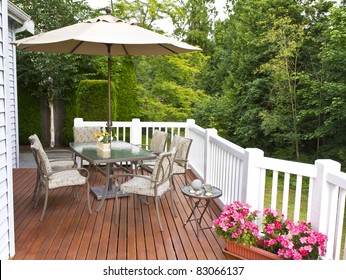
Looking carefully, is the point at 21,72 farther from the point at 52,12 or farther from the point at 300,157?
the point at 300,157

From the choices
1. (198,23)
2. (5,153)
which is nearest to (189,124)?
(5,153)

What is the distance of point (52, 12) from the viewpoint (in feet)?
31.4

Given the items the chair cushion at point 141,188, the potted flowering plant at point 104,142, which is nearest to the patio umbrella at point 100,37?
the potted flowering plant at point 104,142

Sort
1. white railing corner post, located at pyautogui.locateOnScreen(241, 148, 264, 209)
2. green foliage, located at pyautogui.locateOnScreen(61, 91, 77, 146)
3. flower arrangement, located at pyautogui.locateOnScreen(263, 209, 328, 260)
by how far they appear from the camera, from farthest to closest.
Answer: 1. green foliage, located at pyautogui.locateOnScreen(61, 91, 77, 146)
2. white railing corner post, located at pyautogui.locateOnScreen(241, 148, 264, 209)
3. flower arrangement, located at pyautogui.locateOnScreen(263, 209, 328, 260)

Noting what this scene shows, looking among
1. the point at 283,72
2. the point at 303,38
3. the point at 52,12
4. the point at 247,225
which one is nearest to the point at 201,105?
the point at 283,72

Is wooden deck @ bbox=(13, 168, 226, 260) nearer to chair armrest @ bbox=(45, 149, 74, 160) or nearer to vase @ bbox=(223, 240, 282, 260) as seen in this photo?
vase @ bbox=(223, 240, 282, 260)

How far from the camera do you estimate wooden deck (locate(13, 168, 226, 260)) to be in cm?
302

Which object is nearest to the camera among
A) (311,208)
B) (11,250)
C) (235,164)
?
(311,208)

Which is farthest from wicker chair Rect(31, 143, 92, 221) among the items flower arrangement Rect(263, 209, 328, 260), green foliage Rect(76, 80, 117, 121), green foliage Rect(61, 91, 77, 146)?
green foliage Rect(61, 91, 77, 146)

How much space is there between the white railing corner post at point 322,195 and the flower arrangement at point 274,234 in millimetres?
89

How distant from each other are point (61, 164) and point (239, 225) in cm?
300

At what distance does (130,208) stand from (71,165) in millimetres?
1201

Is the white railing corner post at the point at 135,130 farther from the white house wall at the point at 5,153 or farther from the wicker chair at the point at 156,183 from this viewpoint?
the white house wall at the point at 5,153

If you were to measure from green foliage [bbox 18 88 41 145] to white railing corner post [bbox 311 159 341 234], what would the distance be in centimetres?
954
